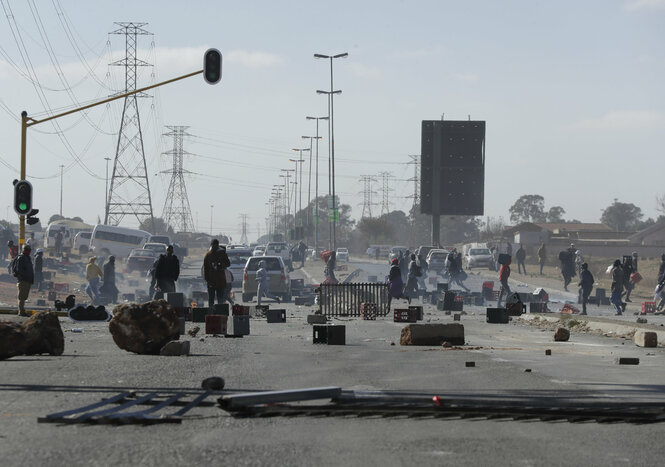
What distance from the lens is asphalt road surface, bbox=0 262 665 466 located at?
21.7ft

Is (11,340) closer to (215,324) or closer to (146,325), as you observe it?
(146,325)

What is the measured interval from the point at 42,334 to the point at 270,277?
85.8 feet

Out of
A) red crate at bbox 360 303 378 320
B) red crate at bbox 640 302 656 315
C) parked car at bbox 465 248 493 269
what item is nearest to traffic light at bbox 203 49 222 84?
red crate at bbox 360 303 378 320

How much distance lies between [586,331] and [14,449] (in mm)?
18090

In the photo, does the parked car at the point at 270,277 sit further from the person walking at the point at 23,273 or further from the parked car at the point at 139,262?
the parked car at the point at 139,262

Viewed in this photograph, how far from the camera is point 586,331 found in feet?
76.3

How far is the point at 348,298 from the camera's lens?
95.9 feet

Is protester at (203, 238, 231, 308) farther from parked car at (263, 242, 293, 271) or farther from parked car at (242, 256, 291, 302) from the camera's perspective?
→ parked car at (263, 242, 293, 271)

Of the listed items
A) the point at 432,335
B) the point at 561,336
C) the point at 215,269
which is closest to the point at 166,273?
the point at 215,269

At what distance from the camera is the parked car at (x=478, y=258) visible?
74625 millimetres

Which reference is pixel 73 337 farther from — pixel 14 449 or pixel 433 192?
pixel 433 192

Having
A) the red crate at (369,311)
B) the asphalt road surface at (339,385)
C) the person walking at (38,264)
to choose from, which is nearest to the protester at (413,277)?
the red crate at (369,311)

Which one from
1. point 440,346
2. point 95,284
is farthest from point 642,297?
point 440,346

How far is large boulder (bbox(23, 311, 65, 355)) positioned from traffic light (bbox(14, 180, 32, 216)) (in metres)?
14.3
